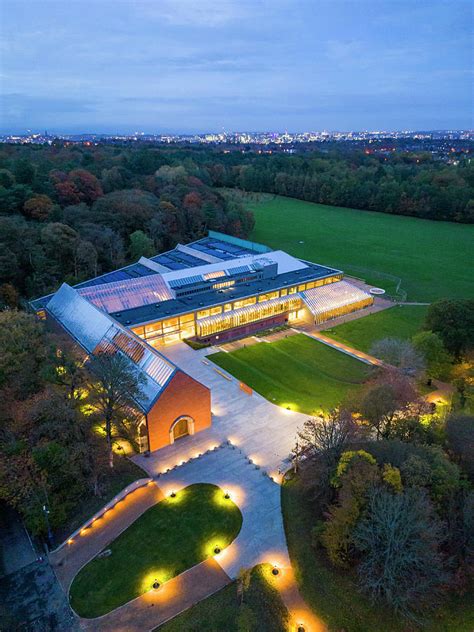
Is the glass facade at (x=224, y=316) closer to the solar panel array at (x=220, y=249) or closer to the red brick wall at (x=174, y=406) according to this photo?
the solar panel array at (x=220, y=249)

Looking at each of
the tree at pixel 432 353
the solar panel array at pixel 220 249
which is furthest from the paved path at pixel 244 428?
the solar panel array at pixel 220 249

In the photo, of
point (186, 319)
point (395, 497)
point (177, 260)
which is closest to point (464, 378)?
point (395, 497)

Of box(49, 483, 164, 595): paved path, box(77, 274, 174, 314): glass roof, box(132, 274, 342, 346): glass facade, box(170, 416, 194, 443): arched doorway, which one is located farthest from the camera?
box(77, 274, 174, 314): glass roof

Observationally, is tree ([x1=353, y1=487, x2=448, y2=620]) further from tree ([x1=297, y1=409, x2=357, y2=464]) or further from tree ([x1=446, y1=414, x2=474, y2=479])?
tree ([x1=446, y1=414, x2=474, y2=479])

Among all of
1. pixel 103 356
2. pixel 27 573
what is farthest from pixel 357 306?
pixel 27 573

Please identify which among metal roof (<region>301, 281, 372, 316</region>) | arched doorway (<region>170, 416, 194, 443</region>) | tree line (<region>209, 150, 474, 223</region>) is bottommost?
arched doorway (<region>170, 416, 194, 443</region>)

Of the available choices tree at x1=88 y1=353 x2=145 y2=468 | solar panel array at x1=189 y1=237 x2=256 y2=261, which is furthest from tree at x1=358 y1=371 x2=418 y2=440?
solar panel array at x1=189 y1=237 x2=256 y2=261
